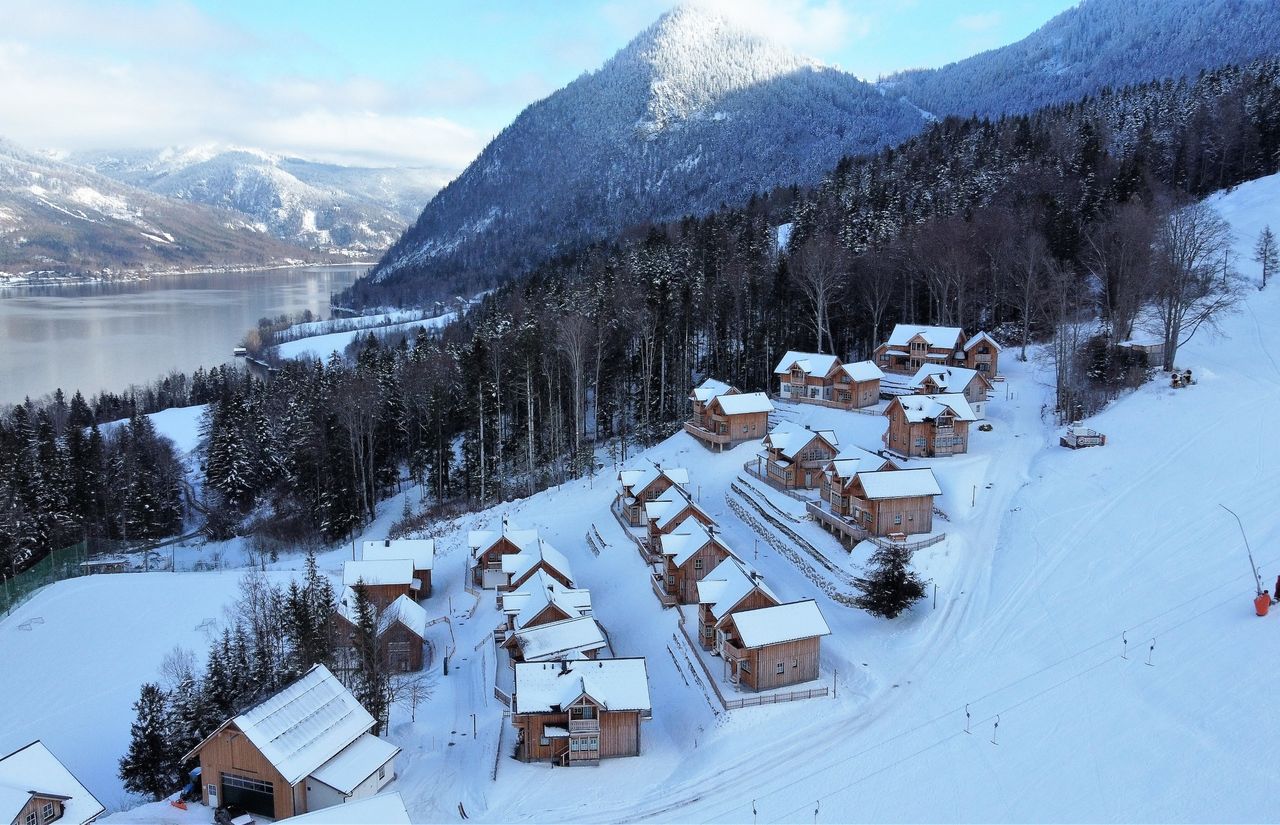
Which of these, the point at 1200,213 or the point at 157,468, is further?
the point at 157,468

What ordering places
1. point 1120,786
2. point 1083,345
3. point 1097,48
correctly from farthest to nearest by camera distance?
point 1097,48
point 1083,345
point 1120,786

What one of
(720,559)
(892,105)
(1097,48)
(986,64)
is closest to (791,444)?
(720,559)

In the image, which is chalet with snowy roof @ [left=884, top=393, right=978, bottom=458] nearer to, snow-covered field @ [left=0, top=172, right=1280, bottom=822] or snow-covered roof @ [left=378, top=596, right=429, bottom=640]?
snow-covered field @ [left=0, top=172, right=1280, bottom=822]

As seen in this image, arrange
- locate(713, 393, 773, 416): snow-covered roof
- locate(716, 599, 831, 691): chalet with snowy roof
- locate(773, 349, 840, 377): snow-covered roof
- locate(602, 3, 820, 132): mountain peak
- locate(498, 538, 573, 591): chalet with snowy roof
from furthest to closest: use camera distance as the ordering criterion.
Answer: locate(602, 3, 820, 132): mountain peak < locate(773, 349, 840, 377): snow-covered roof < locate(713, 393, 773, 416): snow-covered roof < locate(498, 538, 573, 591): chalet with snowy roof < locate(716, 599, 831, 691): chalet with snowy roof

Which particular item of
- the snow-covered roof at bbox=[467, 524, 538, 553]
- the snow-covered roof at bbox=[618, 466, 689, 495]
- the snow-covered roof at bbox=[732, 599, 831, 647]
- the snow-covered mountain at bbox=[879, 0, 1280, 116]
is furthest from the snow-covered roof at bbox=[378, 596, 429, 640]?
the snow-covered mountain at bbox=[879, 0, 1280, 116]

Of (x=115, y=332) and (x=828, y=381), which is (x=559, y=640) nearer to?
(x=828, y=381)

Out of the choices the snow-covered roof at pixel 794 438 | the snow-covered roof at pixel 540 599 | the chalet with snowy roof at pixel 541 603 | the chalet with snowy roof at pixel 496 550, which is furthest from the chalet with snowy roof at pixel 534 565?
the snow-covered roof at pixel 794 438

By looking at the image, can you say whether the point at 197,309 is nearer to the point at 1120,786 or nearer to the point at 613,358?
the point at 613,358
